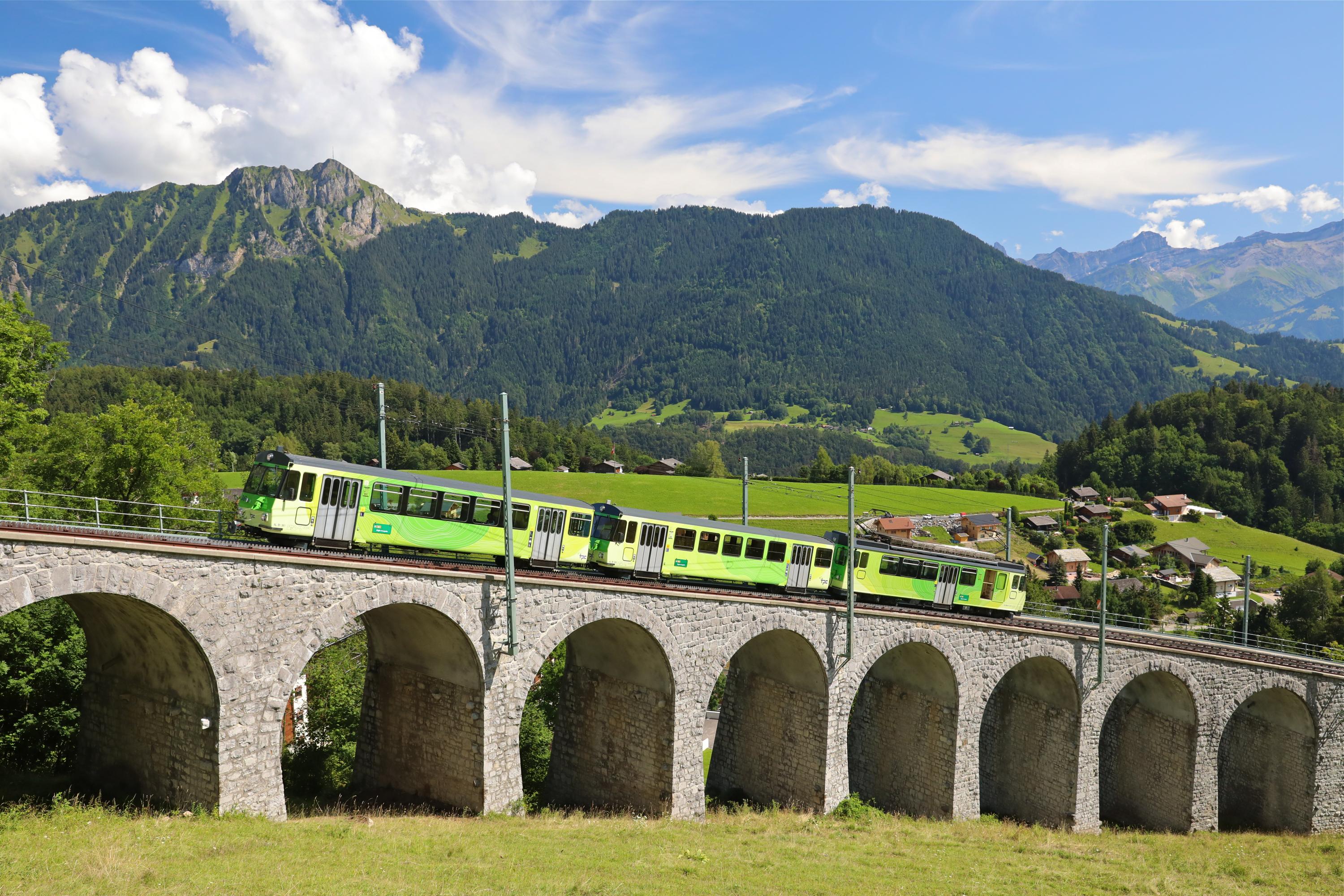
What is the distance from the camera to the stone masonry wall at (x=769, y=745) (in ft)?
112

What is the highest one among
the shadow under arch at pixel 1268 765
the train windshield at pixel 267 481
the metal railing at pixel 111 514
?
the train windshield at pixel 267 481

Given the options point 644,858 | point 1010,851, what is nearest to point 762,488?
point 1010,851

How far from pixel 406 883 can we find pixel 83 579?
931 centimetres

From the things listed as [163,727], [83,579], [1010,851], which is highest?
[83,579]

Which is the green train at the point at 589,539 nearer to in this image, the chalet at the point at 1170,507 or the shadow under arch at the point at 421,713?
the shadow under arch at the point at 421,713

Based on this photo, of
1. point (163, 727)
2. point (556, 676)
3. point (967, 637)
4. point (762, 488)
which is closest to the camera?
point (163, 727)

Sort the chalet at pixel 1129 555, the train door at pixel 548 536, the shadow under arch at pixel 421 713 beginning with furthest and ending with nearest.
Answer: the chalet at pixel 1129 555
the train door at pixel 548 536
the shadow under arch at pixel 421 713

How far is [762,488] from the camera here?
424 ft

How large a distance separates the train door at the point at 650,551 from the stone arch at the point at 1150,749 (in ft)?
74.0

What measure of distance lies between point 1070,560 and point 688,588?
89917mm

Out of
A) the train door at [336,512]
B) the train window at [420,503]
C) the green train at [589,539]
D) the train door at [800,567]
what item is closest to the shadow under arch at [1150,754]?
the green train at [589,539]

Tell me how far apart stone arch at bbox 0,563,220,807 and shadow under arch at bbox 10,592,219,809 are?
25mm


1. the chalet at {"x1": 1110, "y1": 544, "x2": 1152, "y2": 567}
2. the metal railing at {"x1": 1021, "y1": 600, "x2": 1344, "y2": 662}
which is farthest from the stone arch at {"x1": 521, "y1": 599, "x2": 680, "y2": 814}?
the chalet at {"x1": 1110, "y1": 544, "x2": 1152, "y2": 567}

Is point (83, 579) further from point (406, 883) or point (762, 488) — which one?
point (762, 488)
